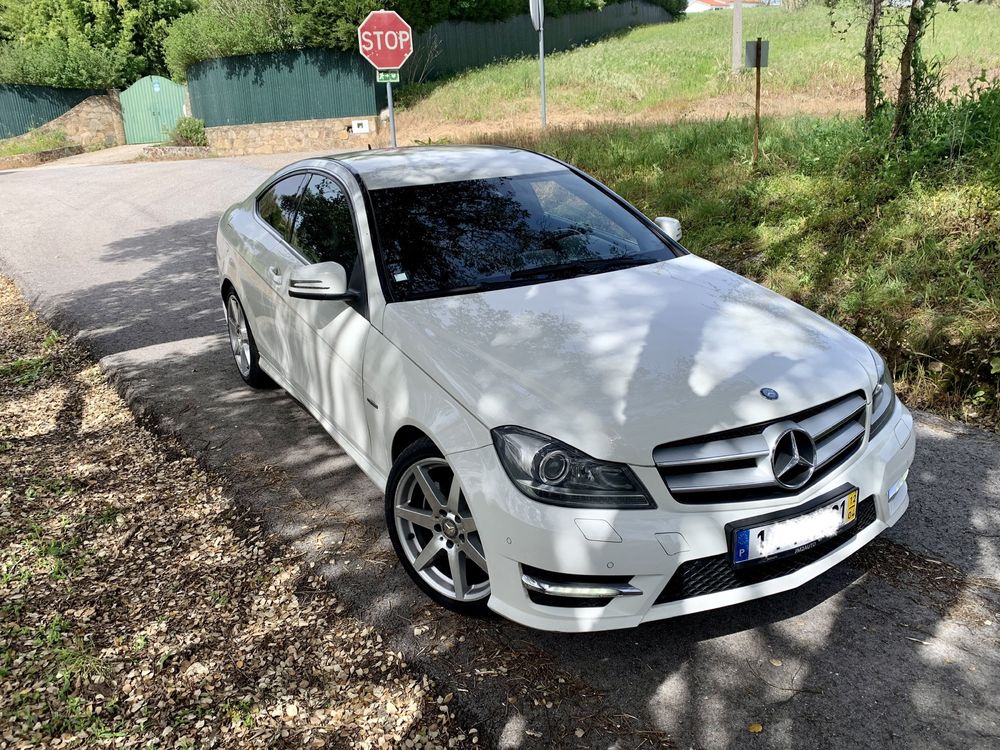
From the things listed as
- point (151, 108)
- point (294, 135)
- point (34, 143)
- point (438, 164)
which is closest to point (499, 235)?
point (438, 164)

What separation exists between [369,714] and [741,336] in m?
1.97

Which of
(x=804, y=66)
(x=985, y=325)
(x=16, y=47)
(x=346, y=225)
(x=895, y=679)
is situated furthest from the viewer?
(x=16, y=47)

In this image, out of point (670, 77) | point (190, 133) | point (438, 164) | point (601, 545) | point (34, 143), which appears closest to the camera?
point (601, 545)

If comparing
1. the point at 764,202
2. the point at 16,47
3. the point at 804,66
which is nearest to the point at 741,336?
the point at 764,202

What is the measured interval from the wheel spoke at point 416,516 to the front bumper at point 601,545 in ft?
1.34

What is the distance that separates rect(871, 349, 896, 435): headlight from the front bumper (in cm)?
46

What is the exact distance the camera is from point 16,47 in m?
30.7

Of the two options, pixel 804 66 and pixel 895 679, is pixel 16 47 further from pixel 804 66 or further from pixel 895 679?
pixel 895 679

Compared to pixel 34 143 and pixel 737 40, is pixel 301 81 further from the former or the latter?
pixel 737 40

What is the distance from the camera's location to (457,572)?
3.16 m

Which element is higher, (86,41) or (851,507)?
(86,41)

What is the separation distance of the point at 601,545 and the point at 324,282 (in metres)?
1.81

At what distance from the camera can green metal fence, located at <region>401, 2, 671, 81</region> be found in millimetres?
26656

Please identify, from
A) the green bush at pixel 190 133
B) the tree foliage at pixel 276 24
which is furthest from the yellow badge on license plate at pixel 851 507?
the green bush at pixel 190 133
